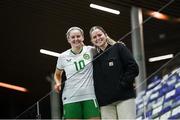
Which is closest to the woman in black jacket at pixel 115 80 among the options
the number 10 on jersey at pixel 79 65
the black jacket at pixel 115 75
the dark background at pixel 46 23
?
the black jacket at pixel 115 75

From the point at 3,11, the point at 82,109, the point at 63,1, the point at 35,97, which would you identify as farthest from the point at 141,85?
the point at 35,97

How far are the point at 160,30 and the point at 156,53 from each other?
224 millimetres

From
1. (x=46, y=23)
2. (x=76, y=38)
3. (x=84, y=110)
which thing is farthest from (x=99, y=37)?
(x=46, y=23)

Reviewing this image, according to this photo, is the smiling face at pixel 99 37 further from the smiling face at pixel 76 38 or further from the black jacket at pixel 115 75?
the smiling face at pixel 76 38

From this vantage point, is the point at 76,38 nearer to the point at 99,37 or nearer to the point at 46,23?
the point at 99,37

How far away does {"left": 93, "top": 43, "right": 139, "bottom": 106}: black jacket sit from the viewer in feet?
12.2

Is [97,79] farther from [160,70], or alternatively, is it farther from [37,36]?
[37,36]

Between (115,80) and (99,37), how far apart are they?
13.8 inches

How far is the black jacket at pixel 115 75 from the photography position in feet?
12.2

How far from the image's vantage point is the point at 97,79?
3848 millimetres

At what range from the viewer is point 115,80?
3748 millimetres

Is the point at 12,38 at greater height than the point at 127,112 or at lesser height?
greater

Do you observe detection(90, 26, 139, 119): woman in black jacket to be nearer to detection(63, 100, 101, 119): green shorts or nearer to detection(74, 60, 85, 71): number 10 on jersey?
detection(63, 100, 101, 119): green shorts

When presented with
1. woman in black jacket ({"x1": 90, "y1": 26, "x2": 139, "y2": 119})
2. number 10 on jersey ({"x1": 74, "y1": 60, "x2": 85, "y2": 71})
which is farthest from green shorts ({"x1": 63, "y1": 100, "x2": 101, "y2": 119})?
number 10 on jersey ({"x1": 74, "y1": 60, "x2": 85, "y2": 71})
